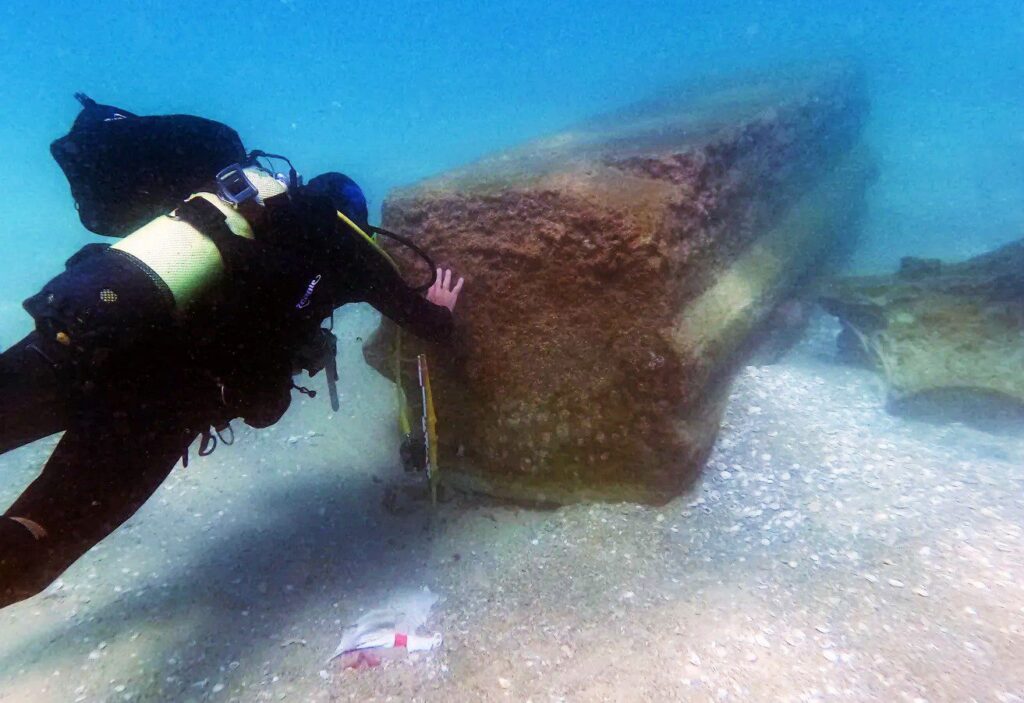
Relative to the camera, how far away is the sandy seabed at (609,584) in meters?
2.55

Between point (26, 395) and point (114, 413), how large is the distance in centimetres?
58

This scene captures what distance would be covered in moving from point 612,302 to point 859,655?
219 centimetres

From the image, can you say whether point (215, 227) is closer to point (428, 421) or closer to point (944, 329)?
point (428, 421)

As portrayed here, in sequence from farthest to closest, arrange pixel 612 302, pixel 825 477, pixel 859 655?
pixel 825 477
pixel 612 302
pixel 859 655

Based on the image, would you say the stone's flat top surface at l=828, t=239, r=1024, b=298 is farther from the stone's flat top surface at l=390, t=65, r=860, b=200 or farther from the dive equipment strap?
the dive equipment strap

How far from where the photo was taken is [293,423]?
5.65m

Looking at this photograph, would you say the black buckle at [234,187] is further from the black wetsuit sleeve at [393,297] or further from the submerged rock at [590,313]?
the submerged rock at [590,313]

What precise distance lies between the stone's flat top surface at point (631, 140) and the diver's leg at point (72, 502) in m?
2.44

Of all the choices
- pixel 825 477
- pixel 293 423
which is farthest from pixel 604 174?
pixel 293 423

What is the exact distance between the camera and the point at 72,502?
7.64 feet

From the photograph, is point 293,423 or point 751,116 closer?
point 751,116

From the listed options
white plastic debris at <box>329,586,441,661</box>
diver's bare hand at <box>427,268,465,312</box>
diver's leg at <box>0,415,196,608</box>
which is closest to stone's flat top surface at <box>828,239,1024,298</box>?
diver's bare hand at <box>427,268,465,312</box>

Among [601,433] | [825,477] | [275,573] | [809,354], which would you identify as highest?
Answer: [601,433]

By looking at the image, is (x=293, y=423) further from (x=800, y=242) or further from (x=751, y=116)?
(x=800, y=242)
